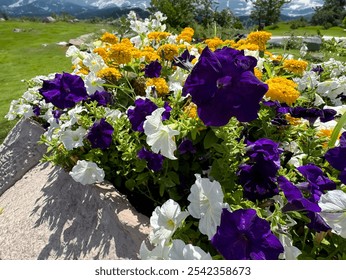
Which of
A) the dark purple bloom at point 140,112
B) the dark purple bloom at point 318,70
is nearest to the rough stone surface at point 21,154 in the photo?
the dark purple bloom at point 140,112

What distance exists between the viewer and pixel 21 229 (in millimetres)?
2428

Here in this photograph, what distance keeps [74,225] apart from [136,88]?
1.18m

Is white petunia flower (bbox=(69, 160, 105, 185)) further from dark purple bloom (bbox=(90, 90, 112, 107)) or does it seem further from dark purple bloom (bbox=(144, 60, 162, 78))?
dark purple bloom (bbox=(144, 60, 162, 78))

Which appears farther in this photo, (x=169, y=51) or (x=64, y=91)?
(x=169, y=51)

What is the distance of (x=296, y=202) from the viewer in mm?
1396

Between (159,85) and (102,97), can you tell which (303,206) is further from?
Result: (102,97)

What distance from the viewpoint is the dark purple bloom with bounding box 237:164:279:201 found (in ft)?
5.09

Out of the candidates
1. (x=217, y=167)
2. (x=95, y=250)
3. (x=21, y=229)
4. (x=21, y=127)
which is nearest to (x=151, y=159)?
(x=217, y=167)

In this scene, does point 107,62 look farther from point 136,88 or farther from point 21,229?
point 21,229

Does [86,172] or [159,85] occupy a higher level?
[159,85]

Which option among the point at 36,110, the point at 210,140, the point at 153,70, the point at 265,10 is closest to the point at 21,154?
the point at 36,110

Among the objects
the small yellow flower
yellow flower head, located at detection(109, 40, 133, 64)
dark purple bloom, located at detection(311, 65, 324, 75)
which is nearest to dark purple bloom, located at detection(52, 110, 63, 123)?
yellow flower head, located at detection(109, 40, 133, 64)

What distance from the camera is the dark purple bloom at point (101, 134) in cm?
206

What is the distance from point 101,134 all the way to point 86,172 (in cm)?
25
